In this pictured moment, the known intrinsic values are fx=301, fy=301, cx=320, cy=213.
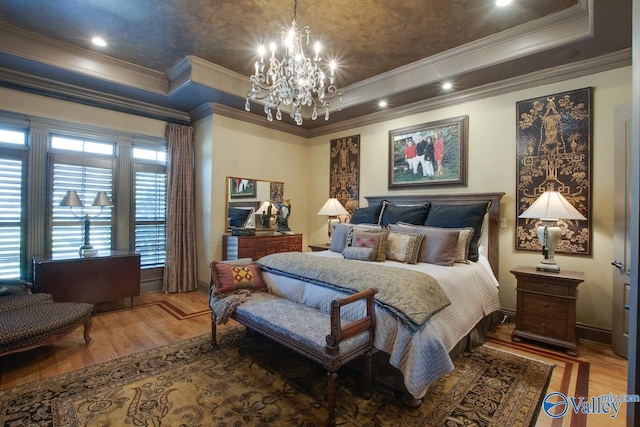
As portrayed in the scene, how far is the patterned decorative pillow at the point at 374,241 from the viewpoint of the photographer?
10.2 ft

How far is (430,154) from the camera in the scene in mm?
4125

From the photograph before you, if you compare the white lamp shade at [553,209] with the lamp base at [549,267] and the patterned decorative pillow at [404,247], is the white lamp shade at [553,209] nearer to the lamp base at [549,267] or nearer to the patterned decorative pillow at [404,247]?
the lamp base at [549,267]

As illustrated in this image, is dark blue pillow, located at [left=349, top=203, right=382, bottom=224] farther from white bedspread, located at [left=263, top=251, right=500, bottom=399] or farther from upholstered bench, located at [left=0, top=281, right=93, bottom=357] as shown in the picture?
upholstered bench, located at [left=0, top=281, right=93, bottom=357]

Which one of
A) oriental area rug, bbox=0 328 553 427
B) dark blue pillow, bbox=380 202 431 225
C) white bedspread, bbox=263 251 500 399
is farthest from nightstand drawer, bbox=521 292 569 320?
dark blue pillow, bbox=380 202 431 225

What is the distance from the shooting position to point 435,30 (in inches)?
119

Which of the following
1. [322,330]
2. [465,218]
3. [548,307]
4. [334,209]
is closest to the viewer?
[322,330]

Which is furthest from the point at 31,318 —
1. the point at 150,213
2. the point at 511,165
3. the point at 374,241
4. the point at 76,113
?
the point at 511,165

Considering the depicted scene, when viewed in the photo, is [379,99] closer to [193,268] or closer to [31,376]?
[193,268]

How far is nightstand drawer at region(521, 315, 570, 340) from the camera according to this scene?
8.81 ft

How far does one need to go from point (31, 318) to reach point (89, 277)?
1.10 meters

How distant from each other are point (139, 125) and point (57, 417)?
3.84 m

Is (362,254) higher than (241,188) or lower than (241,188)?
lower

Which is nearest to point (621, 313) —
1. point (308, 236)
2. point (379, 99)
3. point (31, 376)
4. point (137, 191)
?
point (379, 99)

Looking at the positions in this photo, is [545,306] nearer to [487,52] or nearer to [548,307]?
[548,307]
